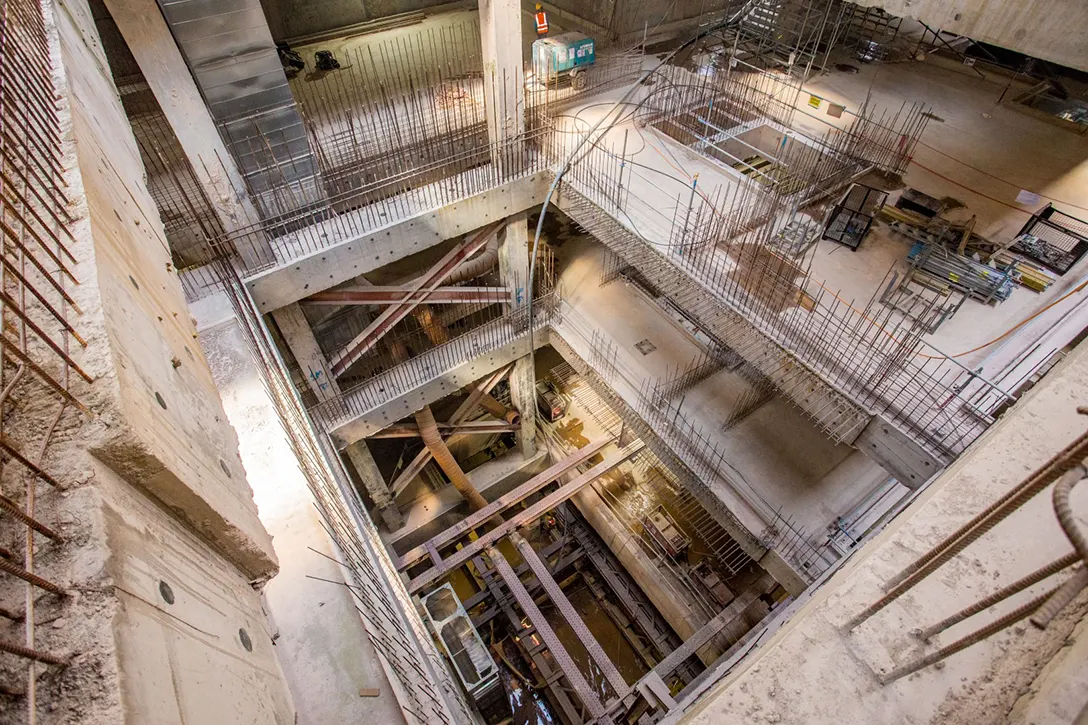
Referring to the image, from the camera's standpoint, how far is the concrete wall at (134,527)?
131 centimetres

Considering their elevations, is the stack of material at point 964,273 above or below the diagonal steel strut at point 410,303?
below

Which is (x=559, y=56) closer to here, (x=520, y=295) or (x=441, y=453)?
(x=520, y=295)

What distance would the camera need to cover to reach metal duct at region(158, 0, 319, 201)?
19.8ft

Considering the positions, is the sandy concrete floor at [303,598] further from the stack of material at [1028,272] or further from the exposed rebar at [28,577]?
the stack of material at [1028,272]

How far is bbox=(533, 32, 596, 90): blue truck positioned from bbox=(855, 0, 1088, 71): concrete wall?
6047mm

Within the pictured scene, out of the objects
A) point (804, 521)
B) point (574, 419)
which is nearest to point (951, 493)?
point (804, 521)

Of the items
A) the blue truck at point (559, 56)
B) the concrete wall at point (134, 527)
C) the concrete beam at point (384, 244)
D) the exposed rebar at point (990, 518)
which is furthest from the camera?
the blue truck at point (559, 56)

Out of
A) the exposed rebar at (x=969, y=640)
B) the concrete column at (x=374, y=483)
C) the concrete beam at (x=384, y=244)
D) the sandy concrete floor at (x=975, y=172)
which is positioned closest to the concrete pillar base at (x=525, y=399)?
the concrete column at (x=374, y=483)

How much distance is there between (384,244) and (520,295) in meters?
3.38

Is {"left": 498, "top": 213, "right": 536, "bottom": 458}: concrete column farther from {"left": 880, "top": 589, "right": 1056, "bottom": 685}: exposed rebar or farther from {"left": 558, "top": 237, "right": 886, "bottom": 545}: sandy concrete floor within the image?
{"left": 880, "top": 589, "right": 1056, "bottom": 685}: exposed rebar

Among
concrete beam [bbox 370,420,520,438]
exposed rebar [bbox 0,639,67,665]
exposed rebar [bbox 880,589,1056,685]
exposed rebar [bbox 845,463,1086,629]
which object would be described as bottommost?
exposed rebar [bbox 880,589,1056,685]

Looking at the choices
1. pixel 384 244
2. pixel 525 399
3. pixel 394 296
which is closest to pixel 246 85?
pixel 384 244

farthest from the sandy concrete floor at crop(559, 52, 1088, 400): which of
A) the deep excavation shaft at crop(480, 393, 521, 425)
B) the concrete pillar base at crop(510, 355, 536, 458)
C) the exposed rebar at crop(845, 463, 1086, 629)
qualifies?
the deep excavation shaft at crop(480, 393, 521, 425)

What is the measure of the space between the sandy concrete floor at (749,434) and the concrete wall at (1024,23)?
5624mm
